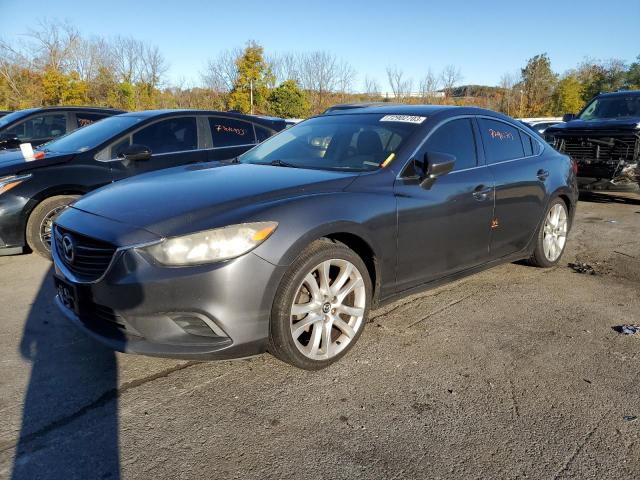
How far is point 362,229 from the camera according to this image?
3.09 meters

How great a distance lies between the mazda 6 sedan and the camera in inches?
100

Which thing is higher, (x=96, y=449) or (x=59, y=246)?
(x=59, y=246)

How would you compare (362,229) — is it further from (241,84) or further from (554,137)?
(241,84)

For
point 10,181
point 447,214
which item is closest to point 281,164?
point 447,214

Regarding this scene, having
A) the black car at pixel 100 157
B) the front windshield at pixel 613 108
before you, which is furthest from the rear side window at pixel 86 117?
the front windshield at pixel 613 108

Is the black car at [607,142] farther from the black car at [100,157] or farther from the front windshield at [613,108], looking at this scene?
the black car at [100,157]

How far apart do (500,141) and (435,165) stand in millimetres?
1348

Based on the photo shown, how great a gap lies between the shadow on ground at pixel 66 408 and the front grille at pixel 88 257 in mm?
615

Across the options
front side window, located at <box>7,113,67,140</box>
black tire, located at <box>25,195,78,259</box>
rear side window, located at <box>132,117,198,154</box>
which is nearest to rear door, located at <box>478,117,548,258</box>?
rear side window, located at <box>132,117,198,154</box>

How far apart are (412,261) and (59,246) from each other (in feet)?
7.40

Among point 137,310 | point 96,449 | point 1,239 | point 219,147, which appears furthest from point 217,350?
point 219,147

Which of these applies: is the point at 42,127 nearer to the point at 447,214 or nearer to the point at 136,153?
the point at 136,153

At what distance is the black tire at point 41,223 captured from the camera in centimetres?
509

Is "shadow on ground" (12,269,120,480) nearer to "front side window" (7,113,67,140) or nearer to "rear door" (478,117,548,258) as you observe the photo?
"rear door" (478,117,548,258)
